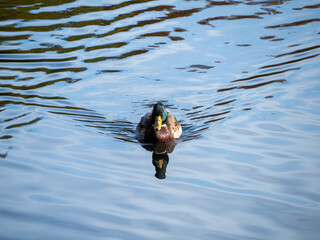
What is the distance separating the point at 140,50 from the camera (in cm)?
1375

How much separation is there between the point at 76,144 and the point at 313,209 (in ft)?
13.2

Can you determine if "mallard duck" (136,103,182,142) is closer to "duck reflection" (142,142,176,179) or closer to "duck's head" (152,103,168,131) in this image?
"duck's head" (152,103,168,131)

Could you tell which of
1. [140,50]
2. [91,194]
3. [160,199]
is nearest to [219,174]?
[160,199]

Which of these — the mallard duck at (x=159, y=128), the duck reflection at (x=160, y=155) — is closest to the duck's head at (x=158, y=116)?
the mallard duck at (x=159, y=128)

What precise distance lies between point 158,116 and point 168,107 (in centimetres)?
134

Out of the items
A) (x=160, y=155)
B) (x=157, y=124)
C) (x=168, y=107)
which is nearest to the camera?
(x=160, y=155)

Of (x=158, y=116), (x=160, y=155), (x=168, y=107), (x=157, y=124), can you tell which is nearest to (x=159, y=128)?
(x=157, y=124)

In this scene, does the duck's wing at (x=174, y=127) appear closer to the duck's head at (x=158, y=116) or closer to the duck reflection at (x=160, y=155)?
the duck's head at (x=158, y=116)

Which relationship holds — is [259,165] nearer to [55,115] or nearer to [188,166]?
[188,166]

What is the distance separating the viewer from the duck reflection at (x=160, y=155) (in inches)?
335

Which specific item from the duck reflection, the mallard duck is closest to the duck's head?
the mallard duck

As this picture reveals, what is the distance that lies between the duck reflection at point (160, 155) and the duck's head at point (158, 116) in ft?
1.05

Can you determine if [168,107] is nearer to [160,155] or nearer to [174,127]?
[174,127]

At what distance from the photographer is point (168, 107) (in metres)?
11.4
